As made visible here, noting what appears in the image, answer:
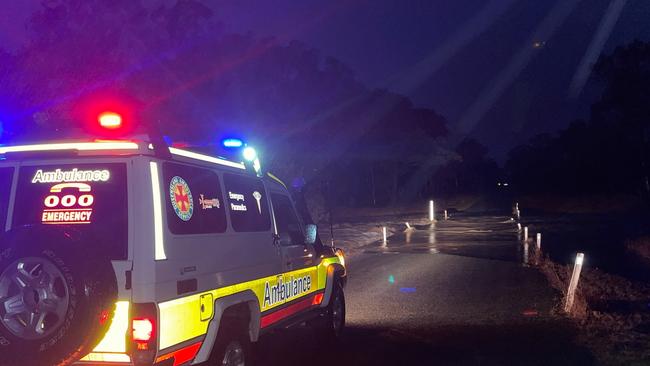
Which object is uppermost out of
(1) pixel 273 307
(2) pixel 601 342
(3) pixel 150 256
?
(3) pixel 150 256

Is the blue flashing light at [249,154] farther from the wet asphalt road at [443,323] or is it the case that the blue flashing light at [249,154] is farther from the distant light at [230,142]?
the wet asphalt road at [443,323]

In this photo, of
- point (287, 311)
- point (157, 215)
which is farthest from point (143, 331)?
point (287, 311)

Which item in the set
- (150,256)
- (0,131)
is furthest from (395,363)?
(0,131)

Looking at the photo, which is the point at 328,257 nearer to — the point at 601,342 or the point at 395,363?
the point at 395,363

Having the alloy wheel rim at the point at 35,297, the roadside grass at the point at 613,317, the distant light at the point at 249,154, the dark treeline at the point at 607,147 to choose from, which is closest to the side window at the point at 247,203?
the distant light at the point at 249,154

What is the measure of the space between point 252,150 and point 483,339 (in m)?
4.16

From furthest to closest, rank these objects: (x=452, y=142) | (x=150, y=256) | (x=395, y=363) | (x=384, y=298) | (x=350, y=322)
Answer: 1. (x=452, y=142)
2. (x=384, y=298)
3. (x=350, y=322)
4. (x=395, y=363)
5. (x=150, y=256)

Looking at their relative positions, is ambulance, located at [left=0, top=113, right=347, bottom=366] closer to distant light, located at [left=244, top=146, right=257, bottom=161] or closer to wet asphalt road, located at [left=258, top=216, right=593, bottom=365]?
distant light, located at [left=244, top=146, right=257, bottom=161]

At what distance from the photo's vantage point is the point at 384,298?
40.9 ft

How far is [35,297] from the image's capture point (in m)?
4.25

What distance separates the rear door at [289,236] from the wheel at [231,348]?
3.80 ft

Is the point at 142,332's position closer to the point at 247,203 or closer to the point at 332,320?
the point at 247,203

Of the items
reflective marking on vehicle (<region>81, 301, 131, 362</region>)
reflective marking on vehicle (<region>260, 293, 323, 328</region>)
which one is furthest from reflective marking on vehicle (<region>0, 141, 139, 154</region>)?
reflective marking on vehicle (<region>260, 293, 323, 328</region>)

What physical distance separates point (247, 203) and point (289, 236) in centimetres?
105
